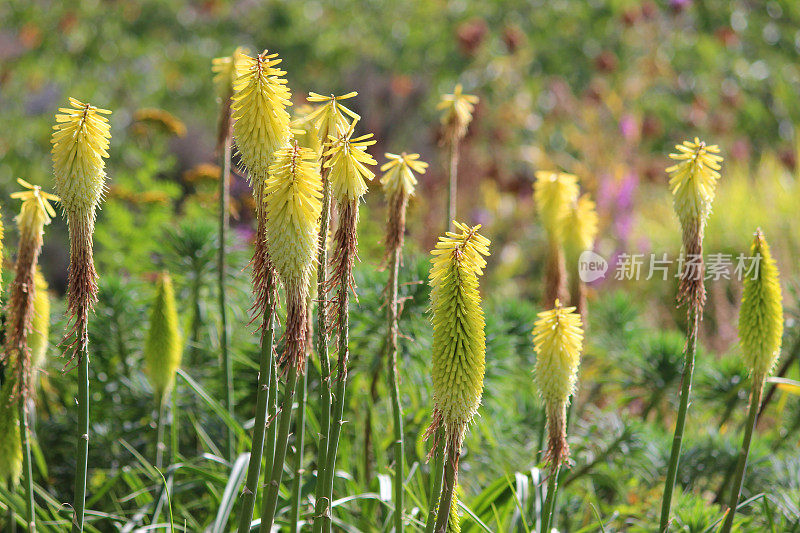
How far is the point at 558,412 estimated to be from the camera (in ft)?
6.59

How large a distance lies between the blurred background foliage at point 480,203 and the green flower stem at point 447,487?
0.45m

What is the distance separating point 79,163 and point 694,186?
1598 mm

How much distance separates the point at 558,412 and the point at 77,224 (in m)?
1.25

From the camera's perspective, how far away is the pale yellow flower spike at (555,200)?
9.34 ft

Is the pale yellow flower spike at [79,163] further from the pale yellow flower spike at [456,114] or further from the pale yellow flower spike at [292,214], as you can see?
the pale yellow flower spike at [456,114]

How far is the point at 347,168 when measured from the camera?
1.90 meters

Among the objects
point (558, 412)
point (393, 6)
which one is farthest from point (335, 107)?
point (393, 6)

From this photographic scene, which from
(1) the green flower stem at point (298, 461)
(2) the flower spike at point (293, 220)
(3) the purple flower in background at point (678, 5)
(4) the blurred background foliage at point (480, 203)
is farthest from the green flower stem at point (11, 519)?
(3) the purple flower in background at point (678, 5)

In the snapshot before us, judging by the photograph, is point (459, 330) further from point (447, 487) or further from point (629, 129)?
point (629, 129)

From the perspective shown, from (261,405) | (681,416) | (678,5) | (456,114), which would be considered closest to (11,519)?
(261,405)

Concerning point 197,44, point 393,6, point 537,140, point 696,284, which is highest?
point 393,6

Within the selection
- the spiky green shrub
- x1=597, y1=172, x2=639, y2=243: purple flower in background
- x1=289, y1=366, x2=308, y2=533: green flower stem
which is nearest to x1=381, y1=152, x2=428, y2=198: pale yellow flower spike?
x1=289, y1=366, x2=308, y2=533: green flower stem

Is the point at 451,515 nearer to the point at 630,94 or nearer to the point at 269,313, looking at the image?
the point at 269,313

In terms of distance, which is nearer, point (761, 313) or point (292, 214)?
point (292, 214)
